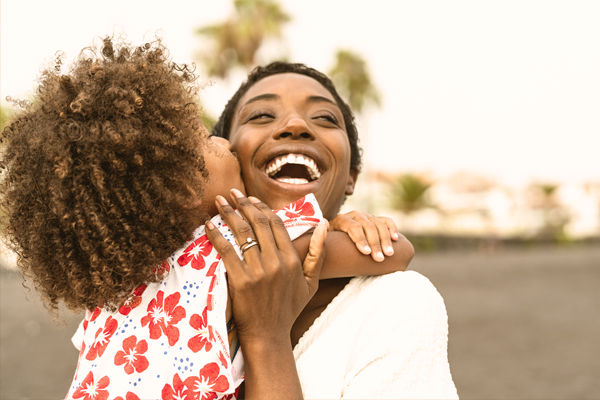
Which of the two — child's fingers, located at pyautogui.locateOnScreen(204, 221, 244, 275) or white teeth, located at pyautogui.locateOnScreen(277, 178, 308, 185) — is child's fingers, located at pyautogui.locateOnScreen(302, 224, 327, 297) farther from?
white teeth, located at pyautogui.locateOnScreen(277, 178, 308, 185)

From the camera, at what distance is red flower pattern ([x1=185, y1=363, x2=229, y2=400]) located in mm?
1647

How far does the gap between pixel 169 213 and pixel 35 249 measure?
1.41 ft

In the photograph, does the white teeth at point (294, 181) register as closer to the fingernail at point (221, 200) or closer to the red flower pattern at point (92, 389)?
the fingernail at point (221, 200)

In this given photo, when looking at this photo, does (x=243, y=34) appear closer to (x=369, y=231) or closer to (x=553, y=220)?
(x=553, y=220)

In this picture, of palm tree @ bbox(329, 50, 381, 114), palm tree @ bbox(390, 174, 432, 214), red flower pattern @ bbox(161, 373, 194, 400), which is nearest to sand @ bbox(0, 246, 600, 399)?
red flower pattern @ bbox(161, 373, 194, 400)

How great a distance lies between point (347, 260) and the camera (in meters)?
2.03

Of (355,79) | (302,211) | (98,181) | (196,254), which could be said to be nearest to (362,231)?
(302,211)

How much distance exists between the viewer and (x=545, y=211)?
25.5m

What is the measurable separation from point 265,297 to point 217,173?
0.63m

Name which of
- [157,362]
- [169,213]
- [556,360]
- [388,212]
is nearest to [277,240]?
[169,213]

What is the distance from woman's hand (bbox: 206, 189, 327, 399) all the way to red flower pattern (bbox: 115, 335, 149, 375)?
0.31 m

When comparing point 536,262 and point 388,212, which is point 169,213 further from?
point 388,212

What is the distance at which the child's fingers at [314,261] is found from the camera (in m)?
1.90

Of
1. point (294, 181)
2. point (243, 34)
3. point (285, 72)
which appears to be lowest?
point (294, 181)
